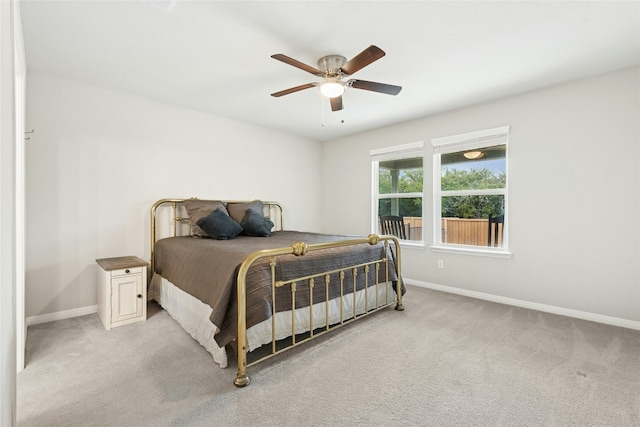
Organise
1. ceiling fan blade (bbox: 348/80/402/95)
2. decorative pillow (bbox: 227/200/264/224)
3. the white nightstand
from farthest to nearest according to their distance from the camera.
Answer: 1. decorative pillow (bbox: 227/200/264/224)
2. the white nightstand
3. ceiling fan blade (bbox: 348/80/402/95)

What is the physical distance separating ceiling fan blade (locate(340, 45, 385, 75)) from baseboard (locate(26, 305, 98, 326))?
3436 mm

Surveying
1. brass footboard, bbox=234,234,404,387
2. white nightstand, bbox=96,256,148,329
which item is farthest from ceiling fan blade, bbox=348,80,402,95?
white nightstand, bbox=96,256,148,329

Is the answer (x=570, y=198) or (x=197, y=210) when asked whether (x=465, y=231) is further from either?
(x=197, y=210)

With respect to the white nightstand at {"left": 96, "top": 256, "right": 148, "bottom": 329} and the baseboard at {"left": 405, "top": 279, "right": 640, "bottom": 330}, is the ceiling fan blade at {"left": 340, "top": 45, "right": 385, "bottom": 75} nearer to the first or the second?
the white nightstand at {"left": 96, "top": 256, "right": 148, "bottom": 329}

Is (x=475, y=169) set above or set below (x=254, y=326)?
above

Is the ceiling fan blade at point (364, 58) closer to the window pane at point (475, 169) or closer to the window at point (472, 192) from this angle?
the window at point (472, 192)

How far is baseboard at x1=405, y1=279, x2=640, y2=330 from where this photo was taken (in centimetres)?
266

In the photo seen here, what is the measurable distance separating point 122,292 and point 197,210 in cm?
117

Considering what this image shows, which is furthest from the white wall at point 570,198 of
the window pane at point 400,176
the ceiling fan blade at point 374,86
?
the ceiling fan blade at point 374,86

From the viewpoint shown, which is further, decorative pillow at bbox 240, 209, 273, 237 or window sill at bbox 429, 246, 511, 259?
decorative pillow at bbox 240, 209, 273, 237

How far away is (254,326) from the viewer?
1.94m

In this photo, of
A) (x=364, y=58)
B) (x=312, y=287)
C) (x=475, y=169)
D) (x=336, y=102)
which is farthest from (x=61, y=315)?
(x=475, y=169)

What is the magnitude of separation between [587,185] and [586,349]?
1.57m

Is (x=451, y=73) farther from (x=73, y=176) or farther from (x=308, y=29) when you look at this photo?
(x=73, y=176)
